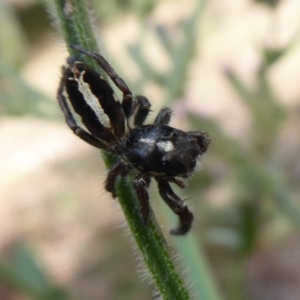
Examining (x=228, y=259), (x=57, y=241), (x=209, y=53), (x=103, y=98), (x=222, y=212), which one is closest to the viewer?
(x=103, y=98)

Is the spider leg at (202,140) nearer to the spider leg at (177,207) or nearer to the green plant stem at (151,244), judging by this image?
the spider leg at (177,207)

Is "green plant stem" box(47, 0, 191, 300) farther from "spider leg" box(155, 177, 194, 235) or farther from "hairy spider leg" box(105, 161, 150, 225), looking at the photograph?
"spider leg" box(155, 177, 194, 235)

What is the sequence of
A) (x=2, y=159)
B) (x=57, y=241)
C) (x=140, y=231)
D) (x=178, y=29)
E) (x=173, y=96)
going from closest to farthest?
(x=140, y=231) → (x=173, y=96) → (x=178, y=29) → (x=57, y=241) → (x=2, y=159)

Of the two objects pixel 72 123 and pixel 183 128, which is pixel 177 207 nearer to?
pixel 72 123

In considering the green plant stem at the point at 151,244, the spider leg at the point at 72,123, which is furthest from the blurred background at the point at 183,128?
the green plant stem at the point at 151,244

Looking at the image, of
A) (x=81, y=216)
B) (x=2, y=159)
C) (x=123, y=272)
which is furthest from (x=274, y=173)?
(x=2, y=159)

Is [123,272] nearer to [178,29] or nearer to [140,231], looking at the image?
[178,29]

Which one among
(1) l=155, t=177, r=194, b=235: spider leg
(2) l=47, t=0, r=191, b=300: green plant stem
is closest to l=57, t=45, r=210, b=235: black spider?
(1) l=155, t=177, r=194, b=235: spider leg
